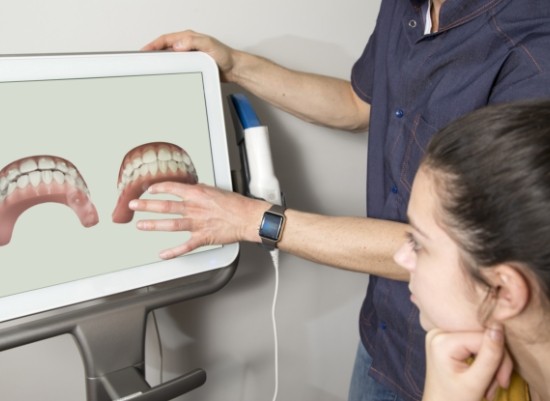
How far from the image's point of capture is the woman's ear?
67 centimetres

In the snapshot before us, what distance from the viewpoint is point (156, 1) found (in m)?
1.13

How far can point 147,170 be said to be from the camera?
3.20ft

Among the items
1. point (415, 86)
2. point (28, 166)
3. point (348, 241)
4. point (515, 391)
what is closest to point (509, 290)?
point (515, 391)

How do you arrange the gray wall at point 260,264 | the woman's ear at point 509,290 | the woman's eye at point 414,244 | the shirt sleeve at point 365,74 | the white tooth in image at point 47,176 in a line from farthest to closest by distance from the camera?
the shirt sleeve at point 365,74, the gray wall at point 260,264, the white tooth in image at point 47,176, the woman's eye at point 414,244, the woman's ear at point 509,290

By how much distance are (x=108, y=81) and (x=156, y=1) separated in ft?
0.94

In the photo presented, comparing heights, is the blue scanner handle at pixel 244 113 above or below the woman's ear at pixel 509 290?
above

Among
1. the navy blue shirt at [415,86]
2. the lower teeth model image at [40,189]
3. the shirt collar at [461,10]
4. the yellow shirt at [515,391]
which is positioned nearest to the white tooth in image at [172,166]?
the lower teeth model image at [40,189]

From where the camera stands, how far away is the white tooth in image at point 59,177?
892mm

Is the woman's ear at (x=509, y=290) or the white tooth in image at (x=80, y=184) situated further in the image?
the white tooth in image at (x=80, y=184)

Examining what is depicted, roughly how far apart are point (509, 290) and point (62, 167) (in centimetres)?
68

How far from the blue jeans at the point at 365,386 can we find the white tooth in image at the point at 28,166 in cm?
87

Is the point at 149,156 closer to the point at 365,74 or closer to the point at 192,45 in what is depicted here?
the point at 192,45

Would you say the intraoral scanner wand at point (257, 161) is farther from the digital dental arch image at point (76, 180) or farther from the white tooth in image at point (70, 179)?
the white tooth in image at point (70, 179)

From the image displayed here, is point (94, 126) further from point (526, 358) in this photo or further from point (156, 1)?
point (526, 358)
